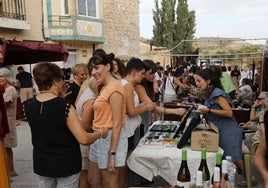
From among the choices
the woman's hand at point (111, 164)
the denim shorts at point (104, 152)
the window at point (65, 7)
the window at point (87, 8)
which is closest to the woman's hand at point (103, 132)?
the denim shorts at point (104, 152)

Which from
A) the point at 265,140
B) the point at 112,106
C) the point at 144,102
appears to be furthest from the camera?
the point at 144,102

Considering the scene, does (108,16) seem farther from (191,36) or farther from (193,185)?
(193,185)

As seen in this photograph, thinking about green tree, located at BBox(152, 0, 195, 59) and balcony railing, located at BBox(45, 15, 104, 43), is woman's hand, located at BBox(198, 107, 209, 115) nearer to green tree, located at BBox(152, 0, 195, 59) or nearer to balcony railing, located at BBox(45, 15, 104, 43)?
balcony railing, located at BBox(45, 15, 104, 43)

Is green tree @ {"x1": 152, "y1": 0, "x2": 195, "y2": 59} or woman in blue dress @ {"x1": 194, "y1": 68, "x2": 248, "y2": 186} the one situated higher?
green tree @ {"x1": 152, "y1": 0, "x2": 195, "y2": 59}

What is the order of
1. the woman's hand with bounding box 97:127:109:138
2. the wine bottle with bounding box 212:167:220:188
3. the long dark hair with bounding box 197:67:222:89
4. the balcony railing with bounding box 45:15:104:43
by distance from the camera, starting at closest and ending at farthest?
the wine bottle with bounding box 212:167:220:188 → the woman's hand with bounding box 97:127:109:138 → the long dark hair with bounding box 197:67:222:89 → the balcony railing with bounding box 45:15:104:43

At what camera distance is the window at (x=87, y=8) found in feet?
51.4

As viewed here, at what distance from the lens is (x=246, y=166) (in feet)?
12.1

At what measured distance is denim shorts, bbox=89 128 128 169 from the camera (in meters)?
2.52

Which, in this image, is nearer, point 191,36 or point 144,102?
point 144,102

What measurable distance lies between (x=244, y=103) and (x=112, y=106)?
204 inches

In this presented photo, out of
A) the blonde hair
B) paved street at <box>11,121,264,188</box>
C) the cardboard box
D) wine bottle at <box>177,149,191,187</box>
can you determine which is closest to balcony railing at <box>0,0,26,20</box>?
paved street at <box>11,121,264,188</box>

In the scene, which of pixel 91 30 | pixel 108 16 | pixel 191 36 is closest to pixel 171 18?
pixel 191 36

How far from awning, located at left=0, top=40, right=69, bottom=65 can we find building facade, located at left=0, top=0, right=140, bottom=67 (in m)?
5.12

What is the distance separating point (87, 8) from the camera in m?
16.1
